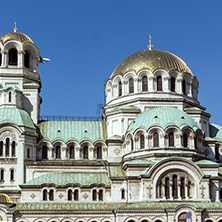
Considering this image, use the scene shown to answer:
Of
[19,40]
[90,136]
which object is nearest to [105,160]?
[90,136]

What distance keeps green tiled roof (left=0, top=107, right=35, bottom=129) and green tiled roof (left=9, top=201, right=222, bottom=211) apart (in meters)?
9.63

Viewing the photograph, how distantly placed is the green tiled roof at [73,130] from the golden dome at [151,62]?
24.4ft

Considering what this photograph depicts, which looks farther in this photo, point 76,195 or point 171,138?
point 171,138

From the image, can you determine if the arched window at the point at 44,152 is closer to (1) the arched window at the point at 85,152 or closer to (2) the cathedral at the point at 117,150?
(2) the cathedral at the point at 117,150

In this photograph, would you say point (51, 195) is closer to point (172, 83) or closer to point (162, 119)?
point (162, 119)

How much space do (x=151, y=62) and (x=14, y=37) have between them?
16.7m

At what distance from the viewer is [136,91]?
58.9m

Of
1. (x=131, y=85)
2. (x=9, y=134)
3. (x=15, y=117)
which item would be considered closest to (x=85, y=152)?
(x=15, y=117)

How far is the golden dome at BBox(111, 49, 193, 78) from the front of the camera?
59.5 meters

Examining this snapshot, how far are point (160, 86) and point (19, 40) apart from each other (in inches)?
697

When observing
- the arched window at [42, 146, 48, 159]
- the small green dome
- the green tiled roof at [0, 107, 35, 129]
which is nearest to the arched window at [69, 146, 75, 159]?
the arched window at [42, 146, 48, 159]

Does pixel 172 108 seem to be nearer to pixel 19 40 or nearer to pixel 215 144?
pixel 215 144

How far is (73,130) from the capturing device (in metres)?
57.8

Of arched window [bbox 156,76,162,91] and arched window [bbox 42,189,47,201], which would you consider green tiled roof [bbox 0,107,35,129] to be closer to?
arched window [bbox 42,189,47,201]
